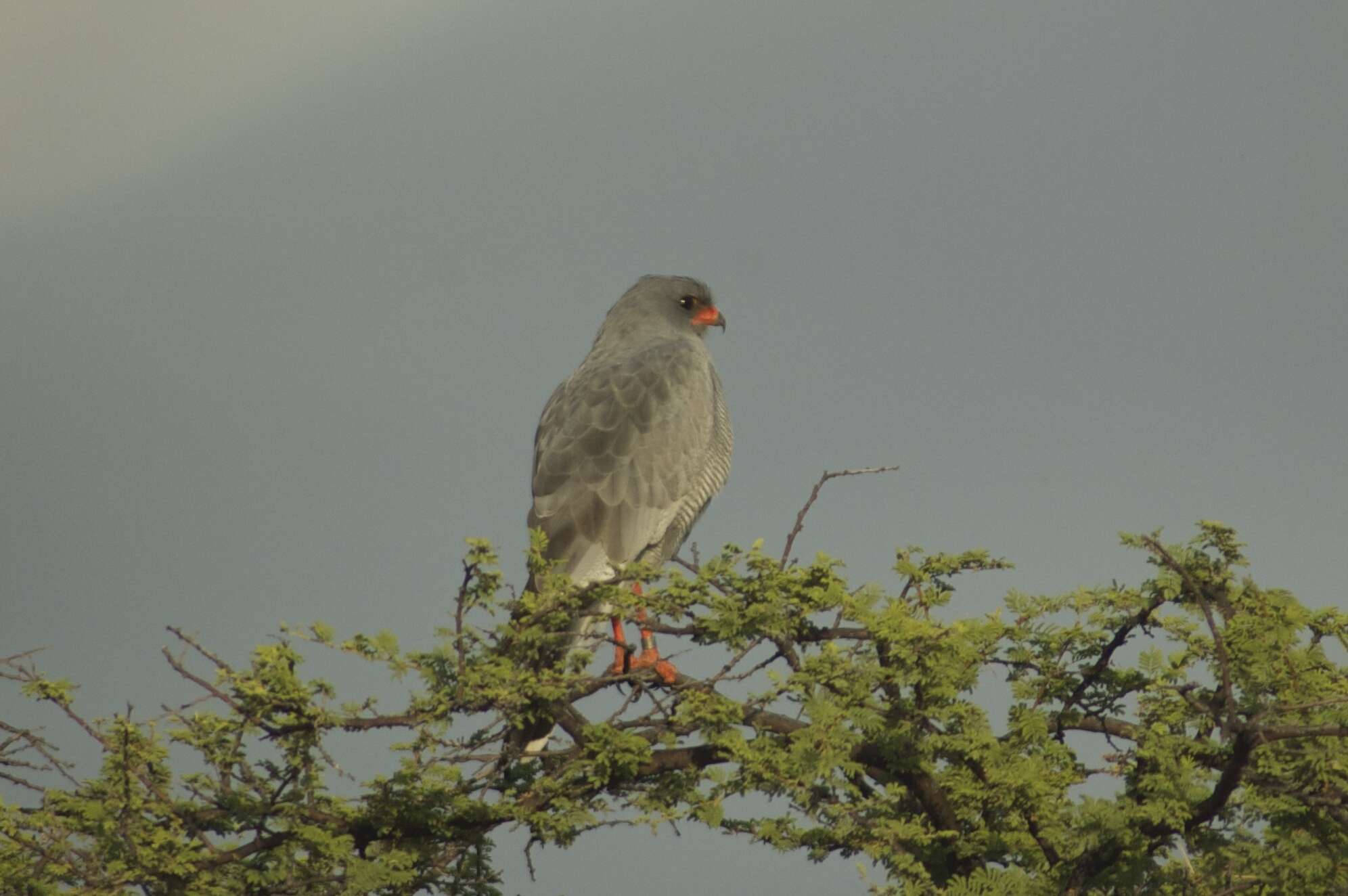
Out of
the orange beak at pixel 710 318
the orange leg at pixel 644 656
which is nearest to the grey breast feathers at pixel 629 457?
the orange leg at pixel 644 656

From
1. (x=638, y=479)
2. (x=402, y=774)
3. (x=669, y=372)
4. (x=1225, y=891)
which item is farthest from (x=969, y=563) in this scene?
(x=669, y=372)

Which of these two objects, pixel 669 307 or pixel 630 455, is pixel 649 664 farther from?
pixel 669 307

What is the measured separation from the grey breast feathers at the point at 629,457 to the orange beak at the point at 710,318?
3.08ft

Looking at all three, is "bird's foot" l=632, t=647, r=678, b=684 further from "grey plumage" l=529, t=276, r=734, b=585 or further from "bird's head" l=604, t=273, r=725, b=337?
"bird's head" l=604, t=273, r=725, b=337

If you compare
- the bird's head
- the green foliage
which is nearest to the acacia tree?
the green foliage

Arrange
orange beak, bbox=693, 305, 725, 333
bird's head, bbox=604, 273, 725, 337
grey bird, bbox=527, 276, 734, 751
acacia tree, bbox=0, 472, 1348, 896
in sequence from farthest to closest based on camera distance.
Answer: orange beak, bbox=693, 305, 725, 333
bird's head, bbox=604, 273, 725, 337
grey bird, bbox=527, 276, 734, 751
acacia tree, bbox=0, 472, 1348, 896

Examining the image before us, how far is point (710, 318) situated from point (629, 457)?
2.31 metres

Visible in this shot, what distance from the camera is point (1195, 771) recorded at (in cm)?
478

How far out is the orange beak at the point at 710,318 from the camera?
9.93 m

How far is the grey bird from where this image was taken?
7.54 meters

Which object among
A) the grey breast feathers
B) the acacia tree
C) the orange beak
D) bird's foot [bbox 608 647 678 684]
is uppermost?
the orange beak

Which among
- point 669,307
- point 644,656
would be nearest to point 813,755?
point 644,656

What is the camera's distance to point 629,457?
7.93 m

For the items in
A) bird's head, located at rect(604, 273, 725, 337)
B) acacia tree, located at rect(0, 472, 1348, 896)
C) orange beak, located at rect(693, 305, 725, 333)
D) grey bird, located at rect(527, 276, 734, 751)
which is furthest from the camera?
orange beak, located at rect(693, 305, 725, 333)
